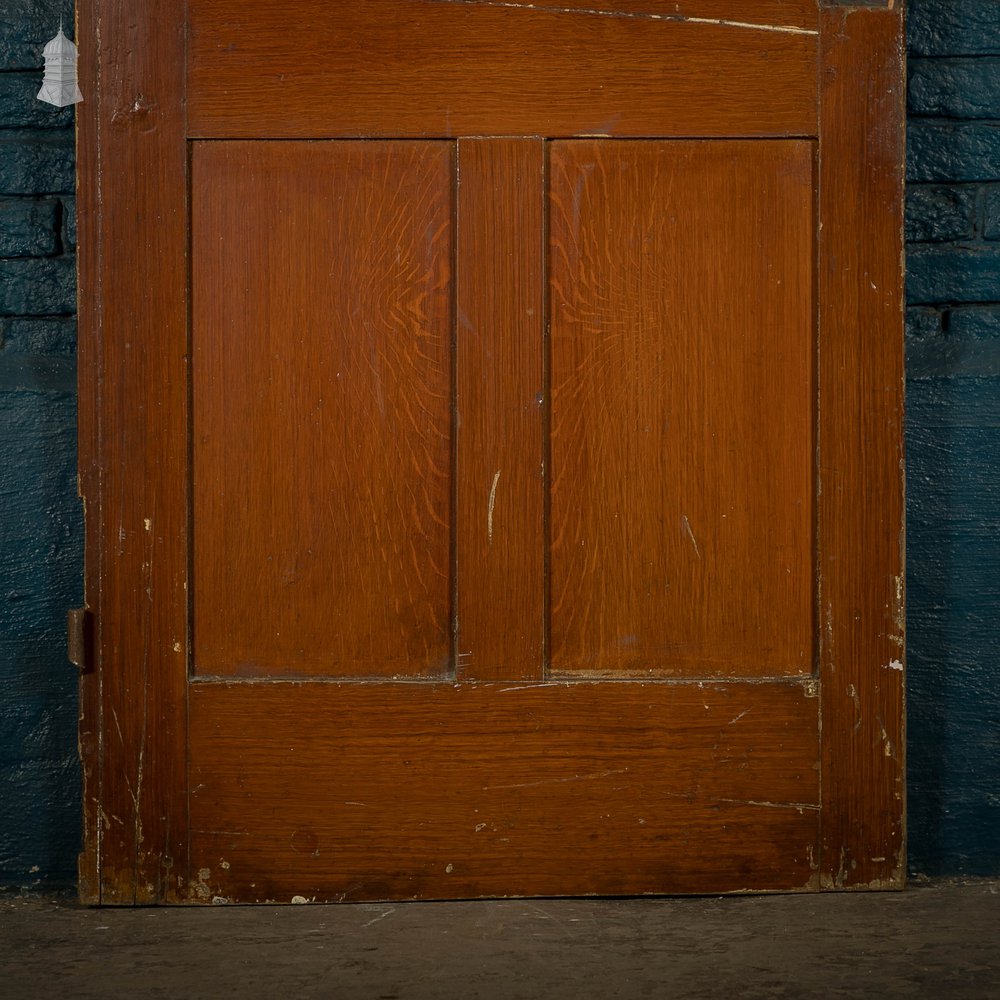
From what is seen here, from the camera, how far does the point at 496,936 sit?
1.85 metres

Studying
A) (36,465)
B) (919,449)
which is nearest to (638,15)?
(919,449)

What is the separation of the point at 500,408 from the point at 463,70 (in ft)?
1.89

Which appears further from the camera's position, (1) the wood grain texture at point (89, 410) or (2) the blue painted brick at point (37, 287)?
(2) the blue painted brick at point (37, 287)

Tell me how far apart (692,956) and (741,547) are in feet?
2.19

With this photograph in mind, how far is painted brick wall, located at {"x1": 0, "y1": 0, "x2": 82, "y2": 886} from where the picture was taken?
2084mm

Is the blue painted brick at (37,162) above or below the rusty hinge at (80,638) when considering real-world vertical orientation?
above

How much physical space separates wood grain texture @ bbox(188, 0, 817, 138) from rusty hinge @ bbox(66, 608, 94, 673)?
87 centimetres

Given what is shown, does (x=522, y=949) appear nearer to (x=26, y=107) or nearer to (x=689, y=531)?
(x=689, y=531)

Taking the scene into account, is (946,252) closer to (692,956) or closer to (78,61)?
(692,956)

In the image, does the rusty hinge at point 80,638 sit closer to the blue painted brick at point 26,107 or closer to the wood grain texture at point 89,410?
the wood grain texture at point 89,410

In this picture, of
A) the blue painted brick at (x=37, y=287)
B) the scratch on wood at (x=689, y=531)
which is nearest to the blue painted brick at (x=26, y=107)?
the blue painted brick at (x=37, y=287)

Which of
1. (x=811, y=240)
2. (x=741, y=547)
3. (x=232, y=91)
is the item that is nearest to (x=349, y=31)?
(x=232, y=91)

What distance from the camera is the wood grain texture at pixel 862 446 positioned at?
1.96m

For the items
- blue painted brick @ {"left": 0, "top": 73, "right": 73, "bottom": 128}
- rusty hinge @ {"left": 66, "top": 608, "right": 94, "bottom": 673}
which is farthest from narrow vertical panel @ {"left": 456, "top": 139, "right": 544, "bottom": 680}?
blue painted brick @ {"left": 0, "top": 73, "right": 73, "bottom": 128}
